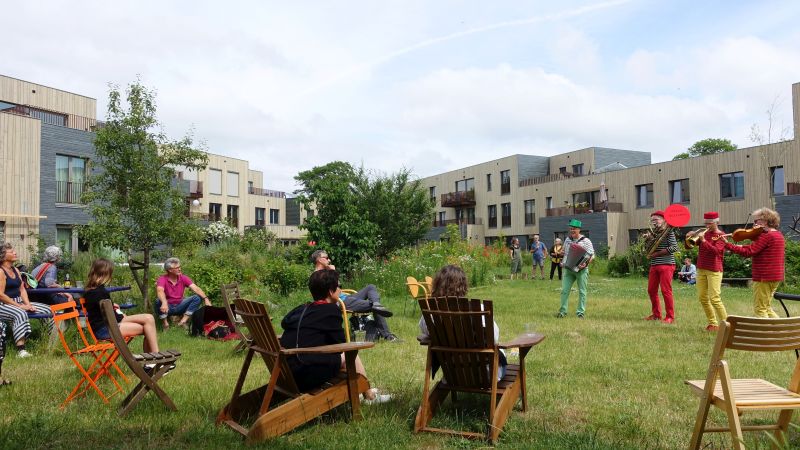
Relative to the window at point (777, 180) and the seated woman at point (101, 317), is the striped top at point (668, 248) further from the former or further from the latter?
the window at point (777, 180)

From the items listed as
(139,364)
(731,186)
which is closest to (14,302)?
(139,364)

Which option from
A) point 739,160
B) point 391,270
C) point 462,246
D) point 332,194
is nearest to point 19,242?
point 332,194

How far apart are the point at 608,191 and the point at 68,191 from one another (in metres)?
30.1

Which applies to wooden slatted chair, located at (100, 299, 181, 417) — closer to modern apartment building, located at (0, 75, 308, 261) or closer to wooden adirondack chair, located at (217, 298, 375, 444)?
wooden adirondack chair, located at (217, 298, 375, 444)

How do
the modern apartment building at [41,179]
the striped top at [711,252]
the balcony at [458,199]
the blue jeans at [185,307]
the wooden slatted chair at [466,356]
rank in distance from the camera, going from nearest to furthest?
the wooden slatted chair at [466,356]
the striped top at [711,252]
the blue jeans at [185,307]
the modern apartment building at [41,179]
the balcony at [458,199]

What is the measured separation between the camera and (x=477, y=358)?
4.34 metres

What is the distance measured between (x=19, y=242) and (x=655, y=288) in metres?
21.1

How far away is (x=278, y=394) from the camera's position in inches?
187

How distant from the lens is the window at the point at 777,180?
29.4 m

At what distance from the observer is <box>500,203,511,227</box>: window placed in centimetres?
4847

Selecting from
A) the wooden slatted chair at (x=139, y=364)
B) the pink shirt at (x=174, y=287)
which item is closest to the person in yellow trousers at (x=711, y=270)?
the wooden slatted chair at (x=139, y=364)

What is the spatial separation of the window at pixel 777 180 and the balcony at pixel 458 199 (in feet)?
83.9

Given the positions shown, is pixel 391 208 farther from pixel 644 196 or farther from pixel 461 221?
pixel 461 221

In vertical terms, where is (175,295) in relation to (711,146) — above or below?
below
